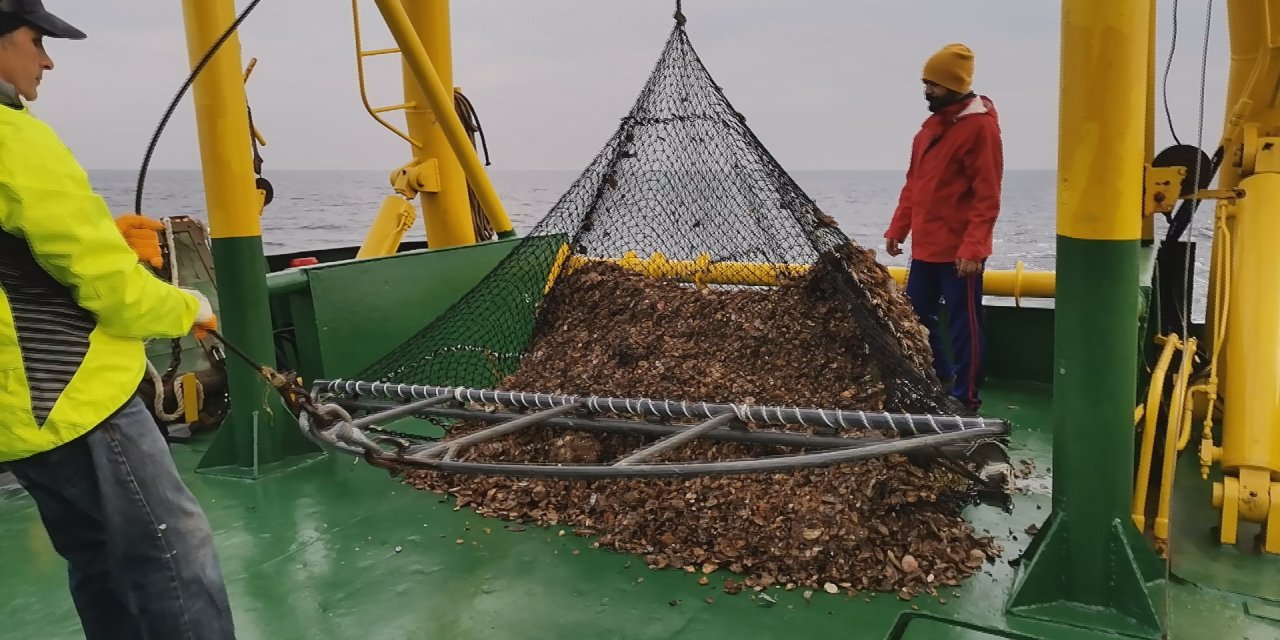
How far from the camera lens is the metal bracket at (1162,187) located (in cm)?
214

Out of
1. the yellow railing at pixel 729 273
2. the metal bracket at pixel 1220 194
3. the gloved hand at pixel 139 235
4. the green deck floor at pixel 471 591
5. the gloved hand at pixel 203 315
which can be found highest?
the gloved hand at pixel 139 235

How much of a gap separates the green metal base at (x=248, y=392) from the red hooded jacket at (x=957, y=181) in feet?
8.38

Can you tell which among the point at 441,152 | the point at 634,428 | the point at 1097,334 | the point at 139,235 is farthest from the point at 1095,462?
the point at 441,152

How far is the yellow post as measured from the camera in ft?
7.02

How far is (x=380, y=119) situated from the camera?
4.38m

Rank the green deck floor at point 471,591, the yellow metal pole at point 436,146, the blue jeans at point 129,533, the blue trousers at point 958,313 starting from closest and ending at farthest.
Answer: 1. the blue jeans at point 129,533
2. the green deck floor at point 471,591
3. the blue trousers at point 958,313
4. the yellow metal pole at point 436,146

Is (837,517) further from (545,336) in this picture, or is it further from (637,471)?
(545,336)

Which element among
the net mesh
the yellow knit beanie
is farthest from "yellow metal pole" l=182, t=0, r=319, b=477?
the yellow knit beanie

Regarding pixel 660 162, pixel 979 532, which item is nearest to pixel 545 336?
pixel 660 162

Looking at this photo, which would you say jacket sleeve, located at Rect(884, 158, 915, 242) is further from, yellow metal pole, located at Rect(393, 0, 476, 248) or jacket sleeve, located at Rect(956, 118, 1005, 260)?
yellow metal pole, located at Rect(393, 0, 476, 248)

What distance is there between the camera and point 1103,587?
6.31 feet

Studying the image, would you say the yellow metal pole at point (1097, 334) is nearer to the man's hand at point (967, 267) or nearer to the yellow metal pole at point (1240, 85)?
the yellow metal pole at point (1240, 85)

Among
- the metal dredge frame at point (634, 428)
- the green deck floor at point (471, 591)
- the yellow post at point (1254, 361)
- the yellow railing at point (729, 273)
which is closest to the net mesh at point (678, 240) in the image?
the yellow railing at point (729, 273)

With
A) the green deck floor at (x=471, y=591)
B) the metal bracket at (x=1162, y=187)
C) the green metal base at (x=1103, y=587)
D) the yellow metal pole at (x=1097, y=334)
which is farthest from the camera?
the metal bracket at (x=1162, y=187)
